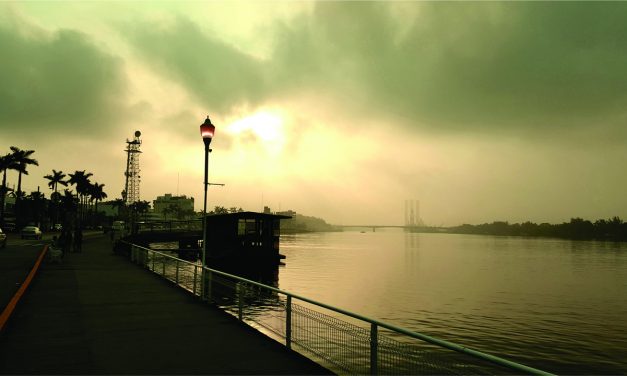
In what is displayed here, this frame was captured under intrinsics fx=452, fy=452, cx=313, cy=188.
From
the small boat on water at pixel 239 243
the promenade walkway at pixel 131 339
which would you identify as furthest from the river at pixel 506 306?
the promenade walkway at pixel 131 339

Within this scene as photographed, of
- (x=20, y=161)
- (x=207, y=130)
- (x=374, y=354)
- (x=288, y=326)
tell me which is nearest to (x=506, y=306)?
(x=207, y=130)

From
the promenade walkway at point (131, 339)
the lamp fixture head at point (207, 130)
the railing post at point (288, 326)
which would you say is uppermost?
the lamp fixture head at point (207, 130)

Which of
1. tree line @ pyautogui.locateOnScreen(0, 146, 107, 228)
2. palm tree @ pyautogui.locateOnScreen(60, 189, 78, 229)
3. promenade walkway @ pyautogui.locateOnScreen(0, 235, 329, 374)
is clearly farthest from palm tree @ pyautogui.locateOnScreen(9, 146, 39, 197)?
promenade walkway @ pyautogui.locateOnScreen(0, 235, 329, 374)

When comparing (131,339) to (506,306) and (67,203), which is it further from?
(67,203)

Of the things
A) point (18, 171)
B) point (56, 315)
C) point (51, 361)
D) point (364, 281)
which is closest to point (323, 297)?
point (364, 281)

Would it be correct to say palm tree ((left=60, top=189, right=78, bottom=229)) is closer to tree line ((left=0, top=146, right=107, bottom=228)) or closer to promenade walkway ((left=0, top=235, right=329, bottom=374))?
tree line ((left=0, top=146, right=107, bottom=228))

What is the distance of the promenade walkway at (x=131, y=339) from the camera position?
22.6 ft

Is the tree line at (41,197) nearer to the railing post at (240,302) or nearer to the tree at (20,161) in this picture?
the tree at (20,161)

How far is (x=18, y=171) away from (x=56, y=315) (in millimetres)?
82493

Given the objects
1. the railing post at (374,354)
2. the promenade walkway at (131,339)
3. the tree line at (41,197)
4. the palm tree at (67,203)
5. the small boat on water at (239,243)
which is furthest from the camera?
the palm tree at (67,203)

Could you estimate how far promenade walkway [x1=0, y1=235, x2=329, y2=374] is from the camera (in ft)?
22.6

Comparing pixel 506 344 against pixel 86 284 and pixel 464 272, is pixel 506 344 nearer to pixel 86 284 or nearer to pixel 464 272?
pixel 86 284

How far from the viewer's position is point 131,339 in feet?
27.9

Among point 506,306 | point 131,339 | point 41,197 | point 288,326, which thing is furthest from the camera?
point 41,197
